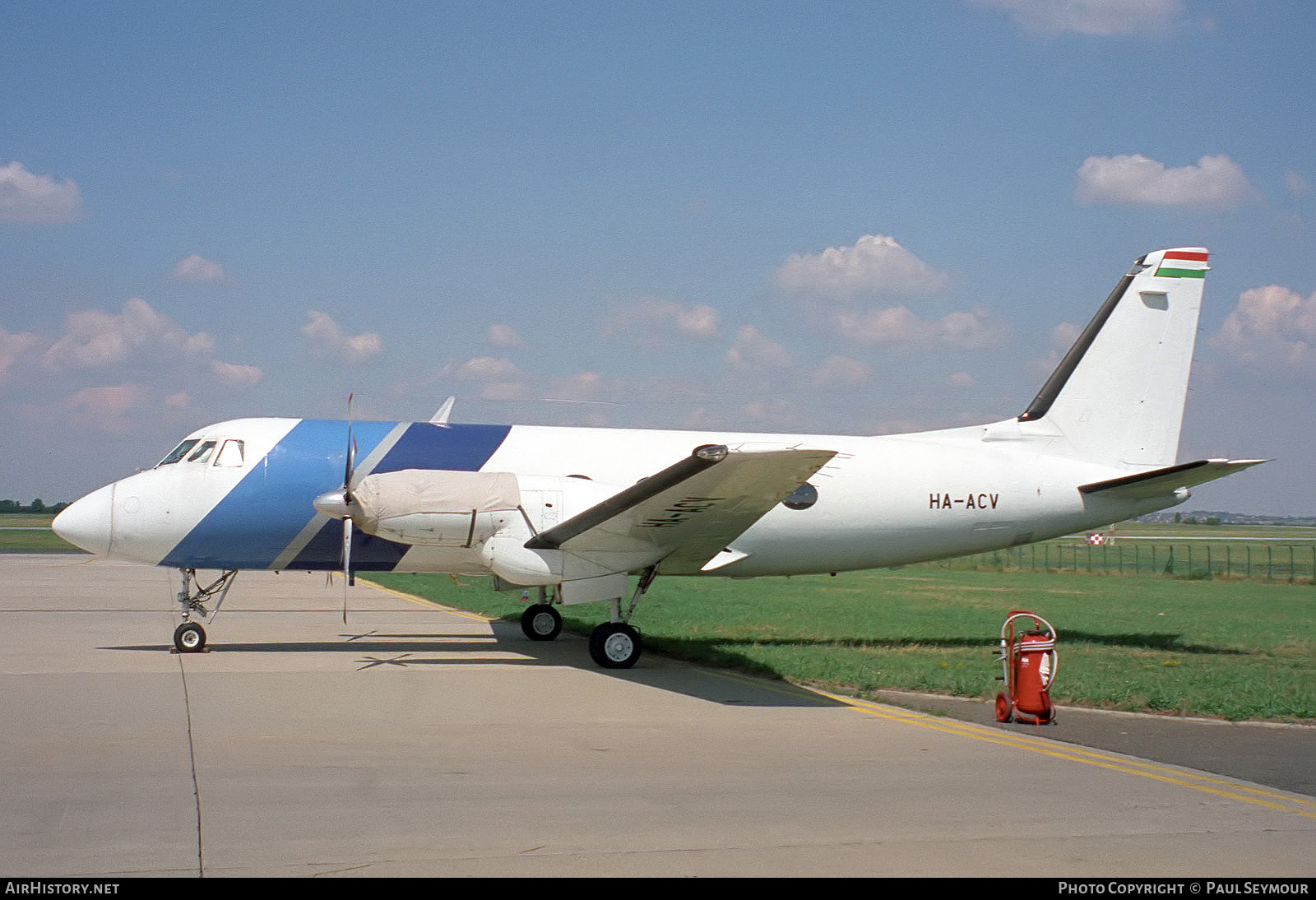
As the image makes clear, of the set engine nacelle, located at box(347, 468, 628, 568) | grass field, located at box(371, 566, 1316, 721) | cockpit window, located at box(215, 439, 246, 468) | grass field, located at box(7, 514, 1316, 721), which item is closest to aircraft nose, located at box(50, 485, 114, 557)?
cockpit window, located at box(215, 439, 246, 468)

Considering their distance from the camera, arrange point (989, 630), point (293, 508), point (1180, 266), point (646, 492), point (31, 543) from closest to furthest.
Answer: point (646, 492)
point (293, 508)
point (1180, 266)
point (989, 630)
point (31, 543)

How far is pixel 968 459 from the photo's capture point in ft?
58.2

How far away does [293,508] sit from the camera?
15.4m

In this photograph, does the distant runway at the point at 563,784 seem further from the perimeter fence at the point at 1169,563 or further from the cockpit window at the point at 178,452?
the perimeter fence at the point at 1169,563

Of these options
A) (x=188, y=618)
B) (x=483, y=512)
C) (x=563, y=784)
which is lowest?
(x=563, y=784)

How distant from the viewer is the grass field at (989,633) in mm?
13180

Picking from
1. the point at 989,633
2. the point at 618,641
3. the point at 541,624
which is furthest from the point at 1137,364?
the point at 541,624

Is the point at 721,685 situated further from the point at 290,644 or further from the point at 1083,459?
the point at 1083,459

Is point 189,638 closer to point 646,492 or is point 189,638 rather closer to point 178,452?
point 178,452

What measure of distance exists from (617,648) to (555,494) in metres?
2.20

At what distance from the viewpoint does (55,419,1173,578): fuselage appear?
15289mm

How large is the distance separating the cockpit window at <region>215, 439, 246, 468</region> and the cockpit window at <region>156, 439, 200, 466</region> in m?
0.50

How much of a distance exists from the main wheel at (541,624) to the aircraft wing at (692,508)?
3.29 m
